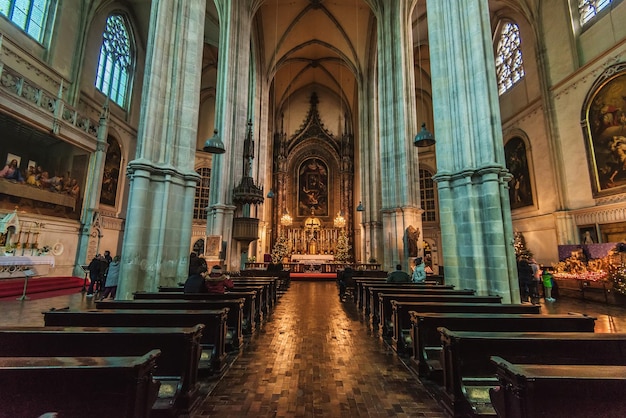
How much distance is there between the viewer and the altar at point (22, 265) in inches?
363

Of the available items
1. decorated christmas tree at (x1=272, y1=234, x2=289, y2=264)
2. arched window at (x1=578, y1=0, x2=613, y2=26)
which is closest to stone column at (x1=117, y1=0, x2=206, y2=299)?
decorated christmas tree at (x1=272, y1=234, x2=289, y2=264)

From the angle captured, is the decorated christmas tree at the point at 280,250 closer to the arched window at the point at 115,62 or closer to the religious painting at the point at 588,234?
the arched window at the point at 115,62

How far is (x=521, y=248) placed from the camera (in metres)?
14.9

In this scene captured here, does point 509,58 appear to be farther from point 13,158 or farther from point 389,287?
point 13,158

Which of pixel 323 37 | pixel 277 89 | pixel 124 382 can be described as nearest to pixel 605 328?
pixel 124 382

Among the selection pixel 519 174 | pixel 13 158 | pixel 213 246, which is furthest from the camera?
pixel 519 174

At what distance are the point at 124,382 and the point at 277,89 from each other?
27578 mm

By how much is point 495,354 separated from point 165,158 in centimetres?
700

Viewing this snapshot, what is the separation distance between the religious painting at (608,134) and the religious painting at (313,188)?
1774cm

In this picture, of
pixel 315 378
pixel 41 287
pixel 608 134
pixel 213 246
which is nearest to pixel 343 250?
pixel 213 246

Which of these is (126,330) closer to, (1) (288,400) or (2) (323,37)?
(1) (288,400)

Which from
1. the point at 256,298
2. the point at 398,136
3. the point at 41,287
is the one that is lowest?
the point at 41,287

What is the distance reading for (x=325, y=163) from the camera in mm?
27000

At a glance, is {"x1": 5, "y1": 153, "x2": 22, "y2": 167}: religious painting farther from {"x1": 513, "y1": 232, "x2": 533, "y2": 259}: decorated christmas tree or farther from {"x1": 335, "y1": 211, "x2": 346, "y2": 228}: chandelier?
{"x1": 513, "y1": 232, "x2": 533, "y2": 259}: decorated christmas tree
